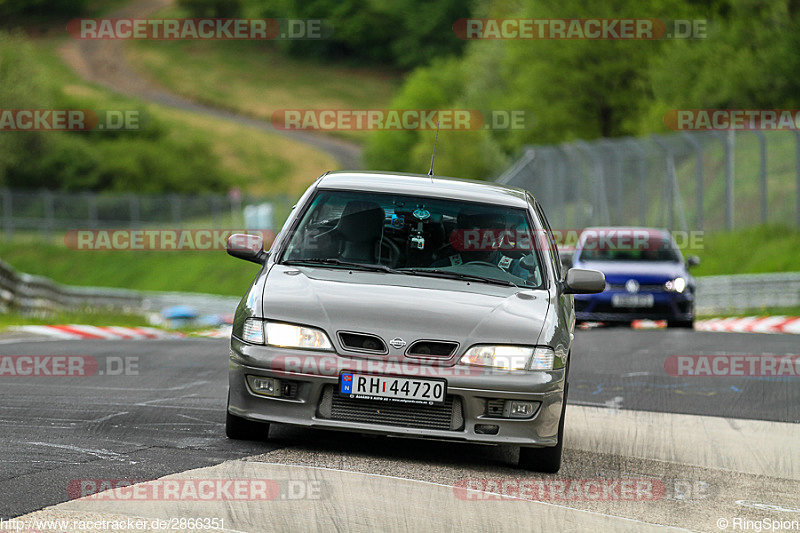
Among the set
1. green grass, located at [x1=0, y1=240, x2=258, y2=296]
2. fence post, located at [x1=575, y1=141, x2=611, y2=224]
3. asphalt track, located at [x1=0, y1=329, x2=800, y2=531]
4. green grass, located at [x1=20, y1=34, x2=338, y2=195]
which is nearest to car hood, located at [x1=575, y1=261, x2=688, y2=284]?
asphalt track, located at [x1=0, y1=329, x2=800, y2=531]

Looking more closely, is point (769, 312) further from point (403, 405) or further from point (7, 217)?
point (7, 217)

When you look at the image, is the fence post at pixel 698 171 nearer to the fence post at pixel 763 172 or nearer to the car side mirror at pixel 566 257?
the fence post at pixel 763 172

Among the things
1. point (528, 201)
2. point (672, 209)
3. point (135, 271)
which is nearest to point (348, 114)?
point (135, 271)

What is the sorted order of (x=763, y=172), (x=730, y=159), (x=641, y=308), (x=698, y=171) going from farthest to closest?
(x=698, y=171)
(x=730, y=159)
(x=763, y=172)
(x=641, y=308)

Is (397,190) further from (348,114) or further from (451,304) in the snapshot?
(348,114)

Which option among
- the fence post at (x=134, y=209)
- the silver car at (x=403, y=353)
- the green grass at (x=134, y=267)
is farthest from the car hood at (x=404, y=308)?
the fence post at (x=134, y=209)

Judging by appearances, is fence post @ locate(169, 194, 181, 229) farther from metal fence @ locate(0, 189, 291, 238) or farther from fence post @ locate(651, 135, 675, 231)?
fence post @ locate(651, 135, 675, 231)

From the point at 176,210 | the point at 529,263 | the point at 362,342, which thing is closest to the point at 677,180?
the point at 529,263

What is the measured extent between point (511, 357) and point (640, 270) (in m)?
12.7

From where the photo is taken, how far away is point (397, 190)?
28.8 feet

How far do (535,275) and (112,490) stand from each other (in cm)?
313

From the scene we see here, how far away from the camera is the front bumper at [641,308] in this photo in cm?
1980

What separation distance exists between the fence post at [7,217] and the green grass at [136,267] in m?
1.20

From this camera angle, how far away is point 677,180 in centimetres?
3291
